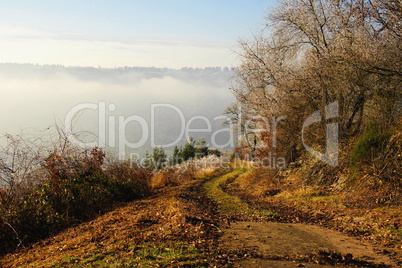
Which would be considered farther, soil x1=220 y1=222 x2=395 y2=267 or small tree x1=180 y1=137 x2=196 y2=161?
small tree x1=180 y1=137 x2=196 y2=161

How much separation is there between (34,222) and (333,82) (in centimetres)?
1196

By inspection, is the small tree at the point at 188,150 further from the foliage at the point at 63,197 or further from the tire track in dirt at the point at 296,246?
the tire track in dirt at the point at 296,246

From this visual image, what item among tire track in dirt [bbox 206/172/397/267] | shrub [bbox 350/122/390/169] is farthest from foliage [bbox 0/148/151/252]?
shrub [bbox 350/122/390/169]

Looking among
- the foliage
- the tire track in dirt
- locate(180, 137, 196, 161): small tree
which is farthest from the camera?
locate(180, 137, 196, 161): small tree

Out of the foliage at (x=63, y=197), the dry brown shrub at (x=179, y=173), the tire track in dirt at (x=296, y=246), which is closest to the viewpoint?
the tire track in dirt at (x=296, y=246)

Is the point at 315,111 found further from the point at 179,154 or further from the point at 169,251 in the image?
the point at 179,154

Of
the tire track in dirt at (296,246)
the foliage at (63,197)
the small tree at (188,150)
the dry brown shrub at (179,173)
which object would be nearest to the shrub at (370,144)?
the tire track in dirt at (296,246)

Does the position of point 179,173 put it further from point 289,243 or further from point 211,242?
point 211,242

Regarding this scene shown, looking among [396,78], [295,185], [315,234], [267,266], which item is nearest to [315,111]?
[295,185]

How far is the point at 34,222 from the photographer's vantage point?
8039mm

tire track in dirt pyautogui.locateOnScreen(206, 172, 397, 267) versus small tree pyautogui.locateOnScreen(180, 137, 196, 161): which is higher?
tire track in dirt pyautogui.locateOnScreen(206, 172, 397, 267)

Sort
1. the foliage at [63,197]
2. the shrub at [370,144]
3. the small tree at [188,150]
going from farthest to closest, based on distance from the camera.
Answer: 1. the small tree at [188,150]
2. the shrub at [370,144]
3. the foliage at [63,197]

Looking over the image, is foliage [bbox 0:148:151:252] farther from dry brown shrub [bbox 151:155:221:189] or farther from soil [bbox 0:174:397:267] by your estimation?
dry brown shrub [bbox 151:155:221:189]

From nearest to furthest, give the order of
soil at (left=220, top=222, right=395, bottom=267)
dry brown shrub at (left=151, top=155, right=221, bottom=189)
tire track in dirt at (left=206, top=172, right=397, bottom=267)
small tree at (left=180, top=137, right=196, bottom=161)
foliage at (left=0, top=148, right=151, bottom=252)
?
1. tire track in dirt at (left=206, top=172, right=397, bottom=267)
2. soil at (left=220, top=222, right=395, bottom=267)
3. foliage at (left=0, top=148, right=151, bottom=252)
4. dry brown shrub at (left=151, top=155, right=221, bottom=189)
5. small tree at (left=180, top=137, right=196, bottom=161)
